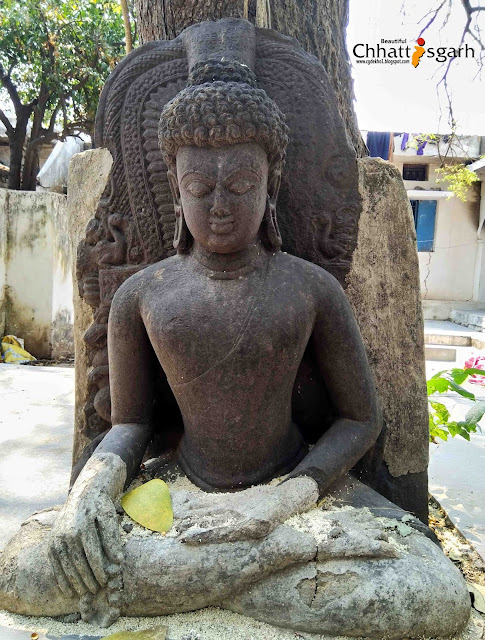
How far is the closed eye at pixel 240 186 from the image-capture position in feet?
5.84

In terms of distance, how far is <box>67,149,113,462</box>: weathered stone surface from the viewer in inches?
94.0

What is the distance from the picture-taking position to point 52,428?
4047 mm

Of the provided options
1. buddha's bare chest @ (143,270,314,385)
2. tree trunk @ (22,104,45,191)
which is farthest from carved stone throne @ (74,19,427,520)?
tree trunk @ (22,104,45,191)

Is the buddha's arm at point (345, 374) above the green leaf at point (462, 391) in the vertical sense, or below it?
above

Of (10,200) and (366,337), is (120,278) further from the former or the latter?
(10,200)

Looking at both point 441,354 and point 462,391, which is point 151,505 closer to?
point 462,391

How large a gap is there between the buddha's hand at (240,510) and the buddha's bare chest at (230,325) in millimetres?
381

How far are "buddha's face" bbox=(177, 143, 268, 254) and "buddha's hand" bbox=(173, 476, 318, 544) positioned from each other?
77 cm

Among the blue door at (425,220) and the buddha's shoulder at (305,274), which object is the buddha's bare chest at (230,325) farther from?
the blue door at (425,220)

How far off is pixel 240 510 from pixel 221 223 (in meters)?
0.86

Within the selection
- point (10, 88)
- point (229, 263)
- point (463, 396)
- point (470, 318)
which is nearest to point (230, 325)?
point (229, 263)

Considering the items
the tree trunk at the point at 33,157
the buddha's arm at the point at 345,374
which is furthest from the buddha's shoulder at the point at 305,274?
the tree trunk at the point at 33,157

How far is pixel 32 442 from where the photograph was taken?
3.73 metres

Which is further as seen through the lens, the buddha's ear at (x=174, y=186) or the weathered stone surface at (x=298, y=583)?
the buddha's ear at (x=174, y=186)
